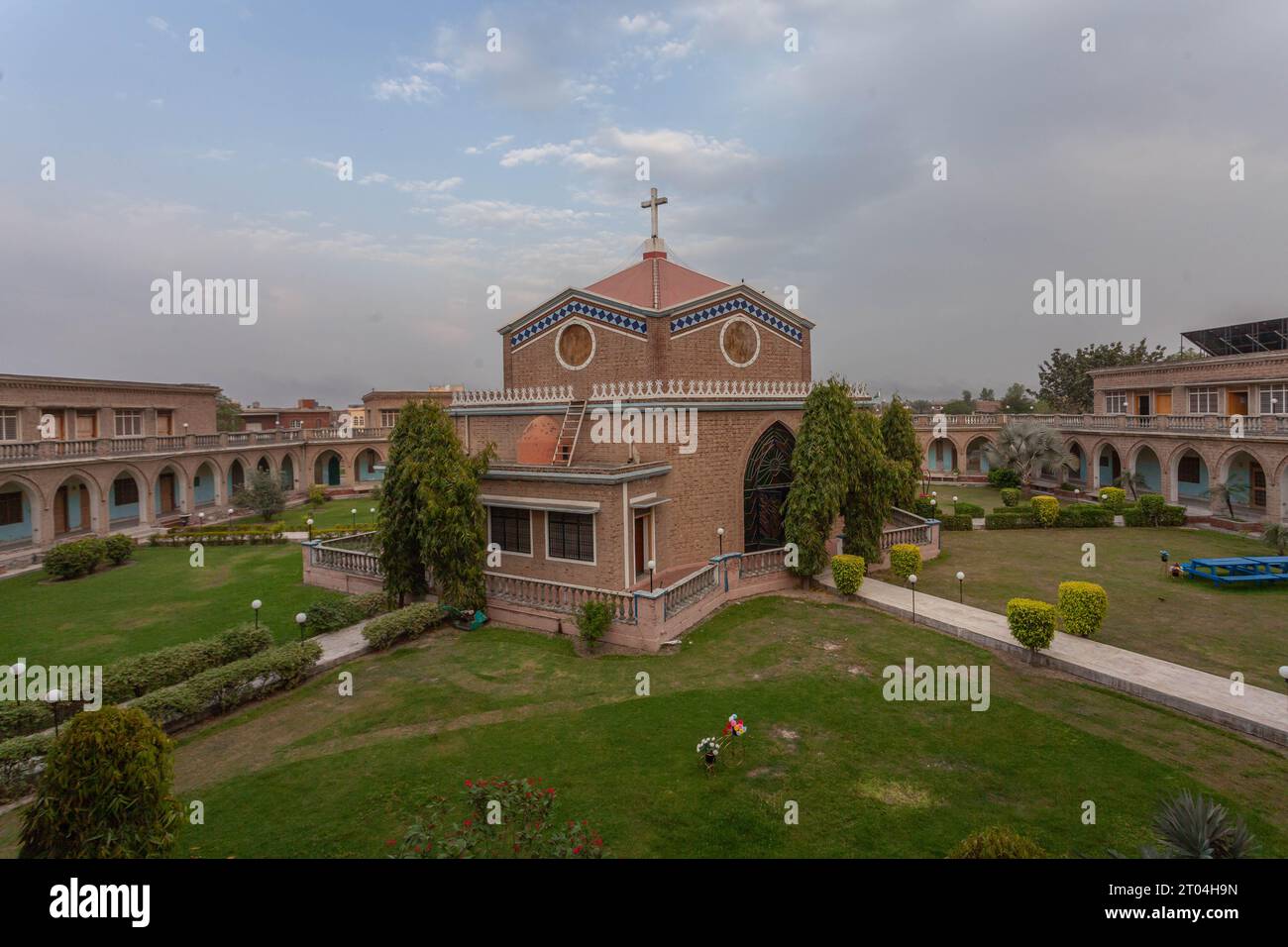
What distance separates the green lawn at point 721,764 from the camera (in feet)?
26.4

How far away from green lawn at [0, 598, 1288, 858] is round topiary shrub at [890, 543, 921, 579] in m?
6.33

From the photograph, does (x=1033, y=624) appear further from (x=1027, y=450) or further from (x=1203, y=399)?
(x=1203, y=399)

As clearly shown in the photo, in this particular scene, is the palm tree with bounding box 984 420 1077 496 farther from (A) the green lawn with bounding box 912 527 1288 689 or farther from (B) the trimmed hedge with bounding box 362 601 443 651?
(B) the trimmed hedge with bounding box 362 601 443 651

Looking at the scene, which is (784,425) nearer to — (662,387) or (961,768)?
(662,387)

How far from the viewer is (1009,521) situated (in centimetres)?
3005

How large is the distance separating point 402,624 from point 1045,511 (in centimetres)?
2879

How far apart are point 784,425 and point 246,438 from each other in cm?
3615

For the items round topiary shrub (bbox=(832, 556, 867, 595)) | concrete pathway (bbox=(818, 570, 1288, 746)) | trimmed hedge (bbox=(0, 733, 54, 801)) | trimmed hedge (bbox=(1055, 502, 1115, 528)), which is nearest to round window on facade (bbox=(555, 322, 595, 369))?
round topiary shrub (bbox=(832, 556, 867, 595))

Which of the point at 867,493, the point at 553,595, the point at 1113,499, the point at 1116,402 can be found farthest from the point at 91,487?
the point at 1116,402


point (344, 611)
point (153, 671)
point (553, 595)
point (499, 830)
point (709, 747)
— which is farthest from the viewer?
point (344, 611)

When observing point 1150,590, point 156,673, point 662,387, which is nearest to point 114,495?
point 156,673

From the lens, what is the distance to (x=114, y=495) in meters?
34.7

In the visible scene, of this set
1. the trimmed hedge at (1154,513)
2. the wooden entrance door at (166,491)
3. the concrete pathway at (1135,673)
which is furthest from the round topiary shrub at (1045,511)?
the wooden entrance door at (166,491)
